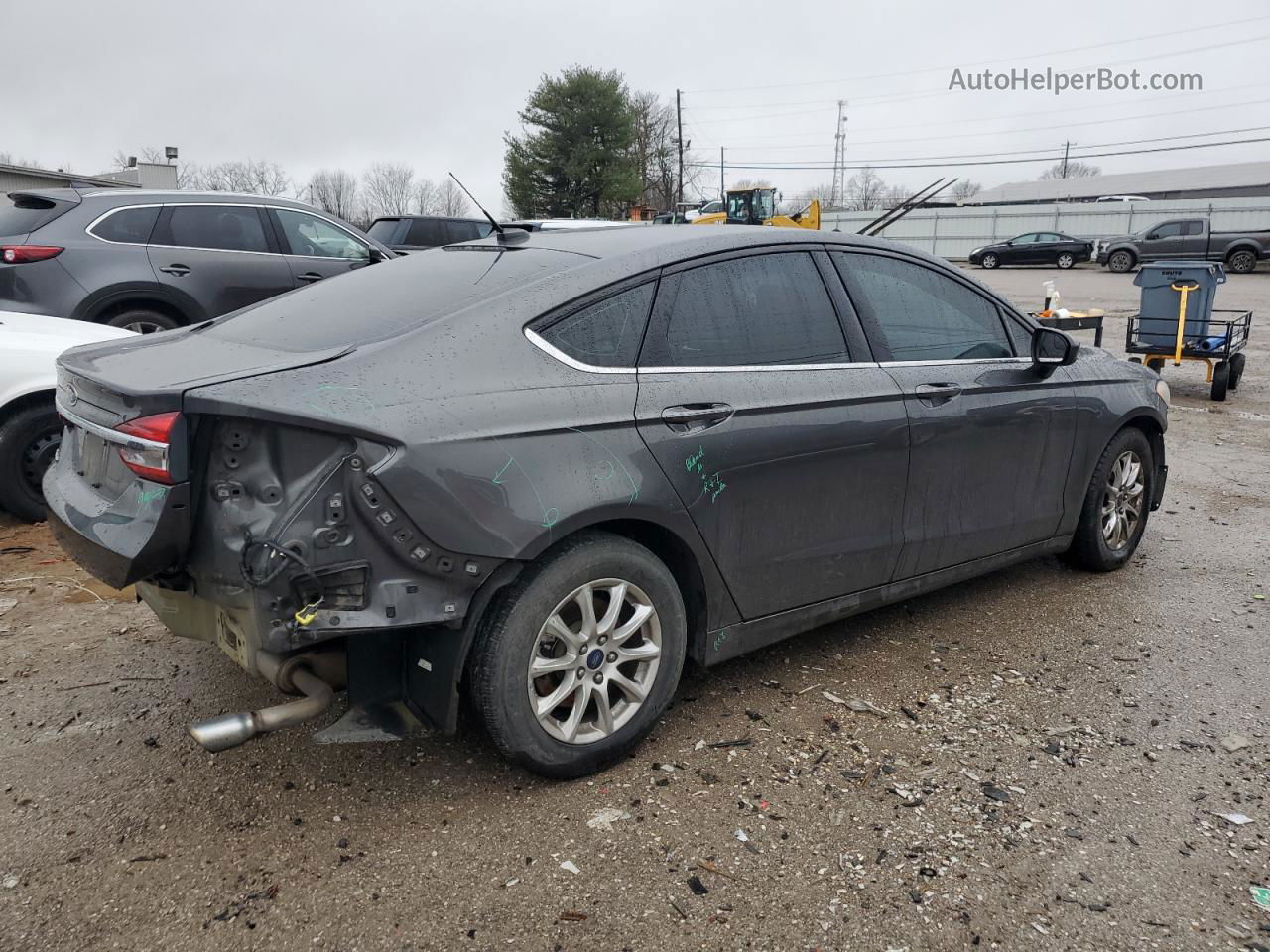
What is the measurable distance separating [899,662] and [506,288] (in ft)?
6.92

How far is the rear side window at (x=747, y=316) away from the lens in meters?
3.15

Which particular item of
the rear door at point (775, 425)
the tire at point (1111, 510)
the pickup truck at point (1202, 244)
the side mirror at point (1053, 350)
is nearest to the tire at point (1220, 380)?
the tire at point (1111, 510)

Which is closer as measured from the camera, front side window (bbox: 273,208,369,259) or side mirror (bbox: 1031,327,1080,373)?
side mirror (bbox: 1031,327,1080,373)

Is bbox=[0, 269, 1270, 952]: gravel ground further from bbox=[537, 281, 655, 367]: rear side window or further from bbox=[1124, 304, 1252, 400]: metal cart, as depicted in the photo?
bbox=[1124, 304, 1252, 400]: metal cart

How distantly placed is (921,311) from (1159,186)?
226 feet

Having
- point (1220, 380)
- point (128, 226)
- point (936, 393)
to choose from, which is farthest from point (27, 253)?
point (1220, 380)

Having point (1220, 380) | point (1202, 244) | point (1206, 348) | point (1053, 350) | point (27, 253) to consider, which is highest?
point (1202, 244)

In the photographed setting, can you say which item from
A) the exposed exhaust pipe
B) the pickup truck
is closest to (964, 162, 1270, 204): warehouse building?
the pickup truck

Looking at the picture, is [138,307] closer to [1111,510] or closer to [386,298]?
[386,298]

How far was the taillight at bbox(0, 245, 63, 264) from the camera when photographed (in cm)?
656

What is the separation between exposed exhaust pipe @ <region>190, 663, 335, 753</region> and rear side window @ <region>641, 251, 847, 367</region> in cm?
136

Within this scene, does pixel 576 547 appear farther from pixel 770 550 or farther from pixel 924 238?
pixel 924 238

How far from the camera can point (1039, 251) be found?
3566 centimetres

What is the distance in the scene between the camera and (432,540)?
2.50 meters
